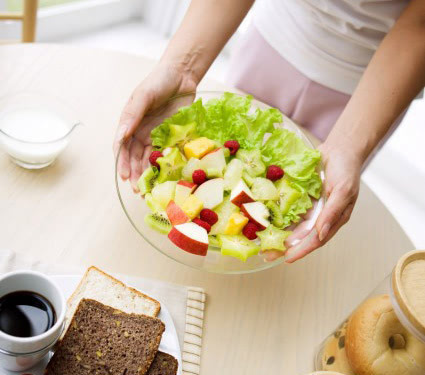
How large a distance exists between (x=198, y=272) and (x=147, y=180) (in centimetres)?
23

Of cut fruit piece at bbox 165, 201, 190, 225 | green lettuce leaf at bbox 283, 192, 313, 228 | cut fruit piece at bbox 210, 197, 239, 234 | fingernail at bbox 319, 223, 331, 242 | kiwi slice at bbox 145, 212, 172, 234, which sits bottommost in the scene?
cut fruit piece at bbox 210, 197, 239, 234

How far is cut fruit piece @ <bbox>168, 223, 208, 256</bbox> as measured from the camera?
1.04 metres

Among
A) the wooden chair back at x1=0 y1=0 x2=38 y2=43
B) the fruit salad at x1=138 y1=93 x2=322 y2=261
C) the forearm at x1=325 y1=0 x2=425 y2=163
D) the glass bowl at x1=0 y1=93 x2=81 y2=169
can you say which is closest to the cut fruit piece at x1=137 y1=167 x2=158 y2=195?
the fruit salad at x1=138 y1=93 x2=322 y2=261

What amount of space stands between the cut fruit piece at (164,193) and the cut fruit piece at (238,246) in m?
0.13

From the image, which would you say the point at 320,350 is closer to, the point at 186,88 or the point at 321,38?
the point at 186,88

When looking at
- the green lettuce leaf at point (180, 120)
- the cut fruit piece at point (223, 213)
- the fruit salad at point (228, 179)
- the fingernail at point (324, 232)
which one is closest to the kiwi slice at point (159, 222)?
the fruit salad at point (228, 179)

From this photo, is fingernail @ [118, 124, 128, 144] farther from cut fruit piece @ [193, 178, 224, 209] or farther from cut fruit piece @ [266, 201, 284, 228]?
cut fruit piece @ [266, 201, 284, 228]

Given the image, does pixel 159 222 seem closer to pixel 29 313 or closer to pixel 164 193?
pixel 164 193

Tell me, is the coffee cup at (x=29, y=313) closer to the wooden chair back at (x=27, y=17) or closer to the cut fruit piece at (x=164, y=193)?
the cut fruit piece at (x=164, y=193)

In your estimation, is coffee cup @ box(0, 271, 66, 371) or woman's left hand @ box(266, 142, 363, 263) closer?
coffee cup @ box(0, 271, 66, 371)

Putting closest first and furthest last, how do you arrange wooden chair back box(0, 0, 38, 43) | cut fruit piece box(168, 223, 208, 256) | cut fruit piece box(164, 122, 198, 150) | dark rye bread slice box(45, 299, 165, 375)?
dark rye bread slice box(45, 299, 165, 375) < cut fruit piece box(168, 223, 208, 256) < cut fruit piece box(164, 122, 198, 150) < wooden chair back box(0, 0, 38, 43)

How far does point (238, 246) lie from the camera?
1.07 meters

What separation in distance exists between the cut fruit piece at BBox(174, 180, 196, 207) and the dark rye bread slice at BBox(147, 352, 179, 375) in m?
0.32

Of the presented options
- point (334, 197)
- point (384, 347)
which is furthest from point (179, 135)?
point (384, 347)
